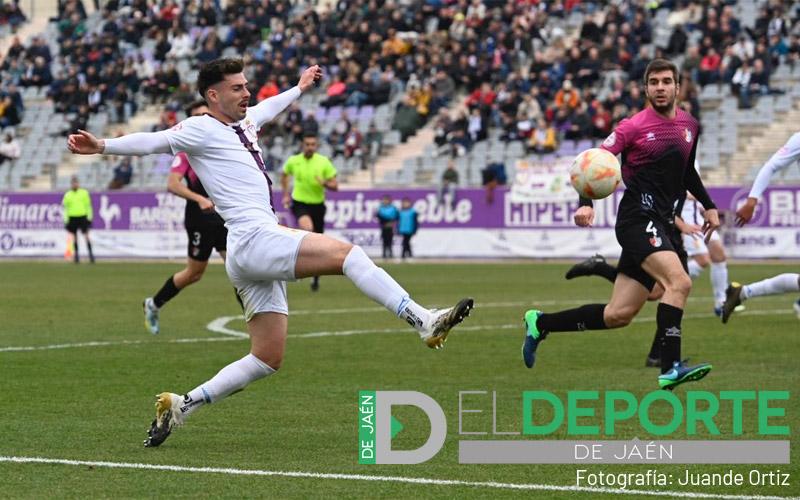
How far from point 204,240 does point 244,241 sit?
8.17 meters

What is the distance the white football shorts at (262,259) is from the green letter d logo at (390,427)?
1.08 metres

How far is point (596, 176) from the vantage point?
991 cm

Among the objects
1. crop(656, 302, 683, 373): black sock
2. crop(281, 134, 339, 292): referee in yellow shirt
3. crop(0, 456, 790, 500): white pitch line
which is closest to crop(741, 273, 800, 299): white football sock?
crop(656, 302, 683, 373): black sock

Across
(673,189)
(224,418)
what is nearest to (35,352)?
(224,418)

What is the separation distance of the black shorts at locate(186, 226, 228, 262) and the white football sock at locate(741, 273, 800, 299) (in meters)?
5.78

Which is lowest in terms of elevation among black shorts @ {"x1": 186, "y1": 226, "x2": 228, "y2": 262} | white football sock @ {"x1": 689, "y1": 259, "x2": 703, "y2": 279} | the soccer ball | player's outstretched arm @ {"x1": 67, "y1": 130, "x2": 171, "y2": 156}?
white football sock @ {"x1": 689, "y1": 259, "x2": 703, "y2": 279}

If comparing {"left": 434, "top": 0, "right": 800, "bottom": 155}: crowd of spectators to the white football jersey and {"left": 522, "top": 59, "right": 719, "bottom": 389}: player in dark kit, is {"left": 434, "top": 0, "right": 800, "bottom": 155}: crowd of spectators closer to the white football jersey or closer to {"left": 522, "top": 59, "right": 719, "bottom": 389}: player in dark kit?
{"left": 522, "top": 59, "right": 719, "bottom": 389}: player in dark kit

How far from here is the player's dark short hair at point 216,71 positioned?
859cm

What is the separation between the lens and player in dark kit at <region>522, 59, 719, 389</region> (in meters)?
9.96

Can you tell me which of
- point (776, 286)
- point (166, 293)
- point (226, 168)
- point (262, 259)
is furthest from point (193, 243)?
point (262, 259)

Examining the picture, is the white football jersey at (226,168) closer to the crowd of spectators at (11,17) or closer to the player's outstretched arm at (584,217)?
the player's outstretched arm at (584,217)

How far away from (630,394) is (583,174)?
1.90m

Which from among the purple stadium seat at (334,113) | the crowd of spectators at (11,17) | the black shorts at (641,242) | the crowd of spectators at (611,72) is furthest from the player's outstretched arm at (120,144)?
the crowd of spectators at (11,17)

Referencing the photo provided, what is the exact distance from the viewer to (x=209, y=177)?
860 cm
